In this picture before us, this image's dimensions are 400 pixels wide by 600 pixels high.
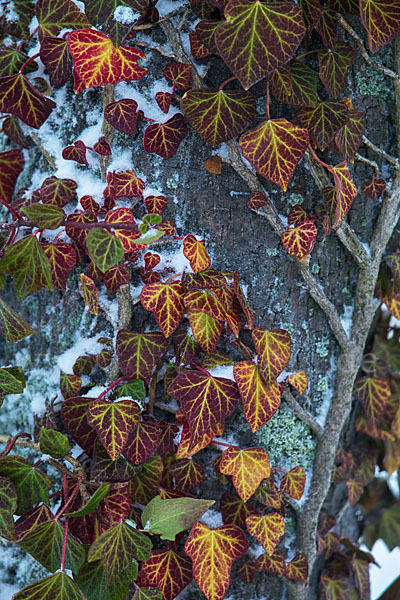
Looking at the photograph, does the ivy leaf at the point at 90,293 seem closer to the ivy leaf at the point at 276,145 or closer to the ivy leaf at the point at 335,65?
the ivy leaf at the point at 276,145

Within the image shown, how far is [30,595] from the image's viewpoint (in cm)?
67

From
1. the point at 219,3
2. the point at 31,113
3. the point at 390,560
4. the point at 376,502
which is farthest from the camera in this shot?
the point at 390,560

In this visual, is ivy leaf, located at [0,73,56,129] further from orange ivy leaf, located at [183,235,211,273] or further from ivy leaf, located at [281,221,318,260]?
ivy leaf, located at [281,221,318,260]

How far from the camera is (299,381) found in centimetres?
82

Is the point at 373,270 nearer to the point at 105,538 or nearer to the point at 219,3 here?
the point at 219,3

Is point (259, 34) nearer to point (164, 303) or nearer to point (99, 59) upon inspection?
point (99, 59)

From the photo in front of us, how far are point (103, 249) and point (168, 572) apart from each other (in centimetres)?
49

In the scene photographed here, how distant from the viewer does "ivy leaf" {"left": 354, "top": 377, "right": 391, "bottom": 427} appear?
95cm

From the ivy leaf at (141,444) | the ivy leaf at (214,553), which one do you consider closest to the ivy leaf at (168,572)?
the ivy leaf at (214,553)

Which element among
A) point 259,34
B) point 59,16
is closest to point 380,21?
point 259,34

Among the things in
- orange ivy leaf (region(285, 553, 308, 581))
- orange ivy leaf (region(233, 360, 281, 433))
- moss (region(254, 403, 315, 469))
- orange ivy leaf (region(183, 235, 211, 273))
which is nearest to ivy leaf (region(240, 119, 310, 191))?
orange ivy leaf (region(183, 235, 211, 273))

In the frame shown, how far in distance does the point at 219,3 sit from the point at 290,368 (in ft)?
1.79

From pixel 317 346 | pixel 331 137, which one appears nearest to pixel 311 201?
pixel 331 137

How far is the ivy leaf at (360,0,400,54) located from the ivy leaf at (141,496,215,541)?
0.67 metres
